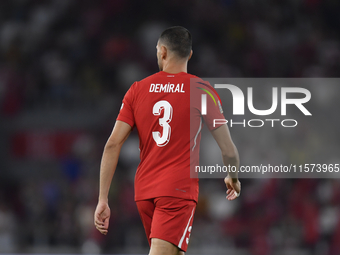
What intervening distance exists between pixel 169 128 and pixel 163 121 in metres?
0.05

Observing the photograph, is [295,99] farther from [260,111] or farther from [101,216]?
[101,216]

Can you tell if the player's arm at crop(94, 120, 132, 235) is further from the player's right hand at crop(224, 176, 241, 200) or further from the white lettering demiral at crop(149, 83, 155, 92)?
the player's right hand at crop(224, 176, 241, 200)

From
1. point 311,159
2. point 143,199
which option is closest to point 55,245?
point 311,159

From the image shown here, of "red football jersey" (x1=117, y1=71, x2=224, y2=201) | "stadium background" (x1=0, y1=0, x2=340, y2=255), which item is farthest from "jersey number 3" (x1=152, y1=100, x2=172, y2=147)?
"stadium background" (x1=0, y1=0, x2=340, y2=255)

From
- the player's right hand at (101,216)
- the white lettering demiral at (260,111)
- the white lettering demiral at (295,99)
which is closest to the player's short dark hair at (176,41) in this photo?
the player's right hand at (101,216)

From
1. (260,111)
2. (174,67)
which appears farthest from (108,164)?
(260,111)

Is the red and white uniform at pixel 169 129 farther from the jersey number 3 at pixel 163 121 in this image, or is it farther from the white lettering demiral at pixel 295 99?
the white lettering demiral at pixel 295 99

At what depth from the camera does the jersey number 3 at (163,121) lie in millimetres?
2406

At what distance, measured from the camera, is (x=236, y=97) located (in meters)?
9.12

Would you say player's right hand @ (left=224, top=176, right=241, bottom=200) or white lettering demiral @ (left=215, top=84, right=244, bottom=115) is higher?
white lettering demiral @ (left=215, top=84, right=244, bottom=115)

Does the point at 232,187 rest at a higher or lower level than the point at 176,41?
lower

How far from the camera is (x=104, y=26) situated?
10008 mm

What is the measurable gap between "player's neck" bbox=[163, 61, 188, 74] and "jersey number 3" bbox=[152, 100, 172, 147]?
0.21 meters

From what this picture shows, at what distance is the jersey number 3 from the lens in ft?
7.89
